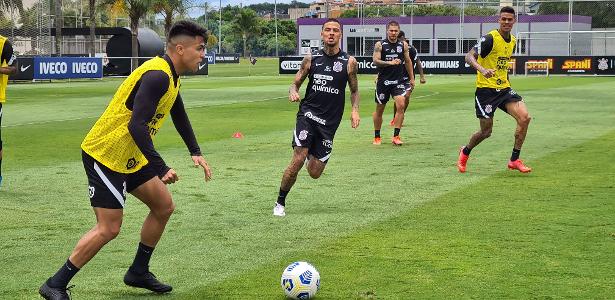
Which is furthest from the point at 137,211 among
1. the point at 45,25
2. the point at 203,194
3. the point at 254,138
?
the point at 45,25

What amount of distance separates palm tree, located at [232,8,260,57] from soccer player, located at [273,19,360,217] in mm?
124432

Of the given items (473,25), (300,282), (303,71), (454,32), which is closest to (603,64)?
(473,25)

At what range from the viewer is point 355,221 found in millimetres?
10328

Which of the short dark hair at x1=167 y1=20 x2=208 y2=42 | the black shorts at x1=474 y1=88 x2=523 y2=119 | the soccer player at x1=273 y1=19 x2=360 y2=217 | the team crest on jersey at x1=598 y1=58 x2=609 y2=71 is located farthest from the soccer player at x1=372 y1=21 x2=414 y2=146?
the team crest on jersey at x1=598 y1=58 x2=609 y2=71

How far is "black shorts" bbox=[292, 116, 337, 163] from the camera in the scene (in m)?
11.0

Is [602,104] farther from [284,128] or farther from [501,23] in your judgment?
[501,23]

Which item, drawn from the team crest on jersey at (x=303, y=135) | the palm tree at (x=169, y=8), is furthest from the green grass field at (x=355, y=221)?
the palm tree at (x=169, y=8)

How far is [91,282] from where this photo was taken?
7602 millimetres

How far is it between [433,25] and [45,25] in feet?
118

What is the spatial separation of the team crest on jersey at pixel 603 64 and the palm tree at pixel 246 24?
83.2 metres

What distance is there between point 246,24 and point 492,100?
123184 millimetres

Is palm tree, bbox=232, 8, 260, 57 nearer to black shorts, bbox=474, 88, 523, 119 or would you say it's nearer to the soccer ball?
black shorts, bbox=474, 88, 523, 119

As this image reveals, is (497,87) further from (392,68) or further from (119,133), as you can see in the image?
(119,133)

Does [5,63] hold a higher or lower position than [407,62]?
higher
